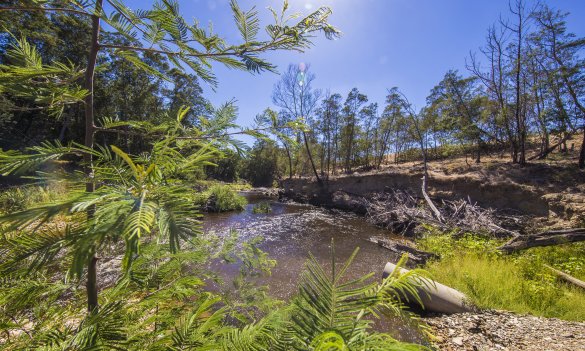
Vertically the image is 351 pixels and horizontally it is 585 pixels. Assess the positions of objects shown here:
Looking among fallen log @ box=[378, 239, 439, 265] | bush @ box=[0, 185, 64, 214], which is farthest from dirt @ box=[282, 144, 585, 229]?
bush @ box=[0, 185, 64, 214]

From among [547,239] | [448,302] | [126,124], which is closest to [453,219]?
[547,239]

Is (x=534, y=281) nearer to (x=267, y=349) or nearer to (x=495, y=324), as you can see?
(x=495, y=324)

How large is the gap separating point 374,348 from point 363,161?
119 feet

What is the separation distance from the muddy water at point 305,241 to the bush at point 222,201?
0.92 meters

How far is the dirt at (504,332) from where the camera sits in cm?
323

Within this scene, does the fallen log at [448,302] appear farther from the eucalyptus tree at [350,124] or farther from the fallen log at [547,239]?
the eucalyptus tree at [350,124]

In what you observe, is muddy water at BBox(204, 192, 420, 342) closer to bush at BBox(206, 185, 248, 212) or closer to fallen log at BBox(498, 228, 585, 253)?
bush at BBox(206, 185, 248, 212)

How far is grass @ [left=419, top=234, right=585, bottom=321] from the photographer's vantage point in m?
4.18

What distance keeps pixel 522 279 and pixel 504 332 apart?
78.4 inches

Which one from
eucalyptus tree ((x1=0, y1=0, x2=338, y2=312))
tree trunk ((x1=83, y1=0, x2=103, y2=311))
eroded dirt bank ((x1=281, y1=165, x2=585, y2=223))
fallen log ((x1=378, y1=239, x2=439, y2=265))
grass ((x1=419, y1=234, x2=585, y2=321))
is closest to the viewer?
eucalyptus tree ((x1=0, y1=0, x2=338, y2=312))

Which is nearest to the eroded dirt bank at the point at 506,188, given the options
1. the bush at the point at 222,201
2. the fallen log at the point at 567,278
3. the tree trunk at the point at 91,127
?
the fallen log at the point at 567,278

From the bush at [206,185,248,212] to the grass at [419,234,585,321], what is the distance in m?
12.7

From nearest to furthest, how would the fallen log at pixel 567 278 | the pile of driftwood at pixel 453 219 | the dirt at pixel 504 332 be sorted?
the dirt at pixel 504 332, the fallen log at pixel 567 278, the pile of driftwood at pixel 453 219

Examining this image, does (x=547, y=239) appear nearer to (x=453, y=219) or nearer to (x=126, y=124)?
(x=453, y=219)
